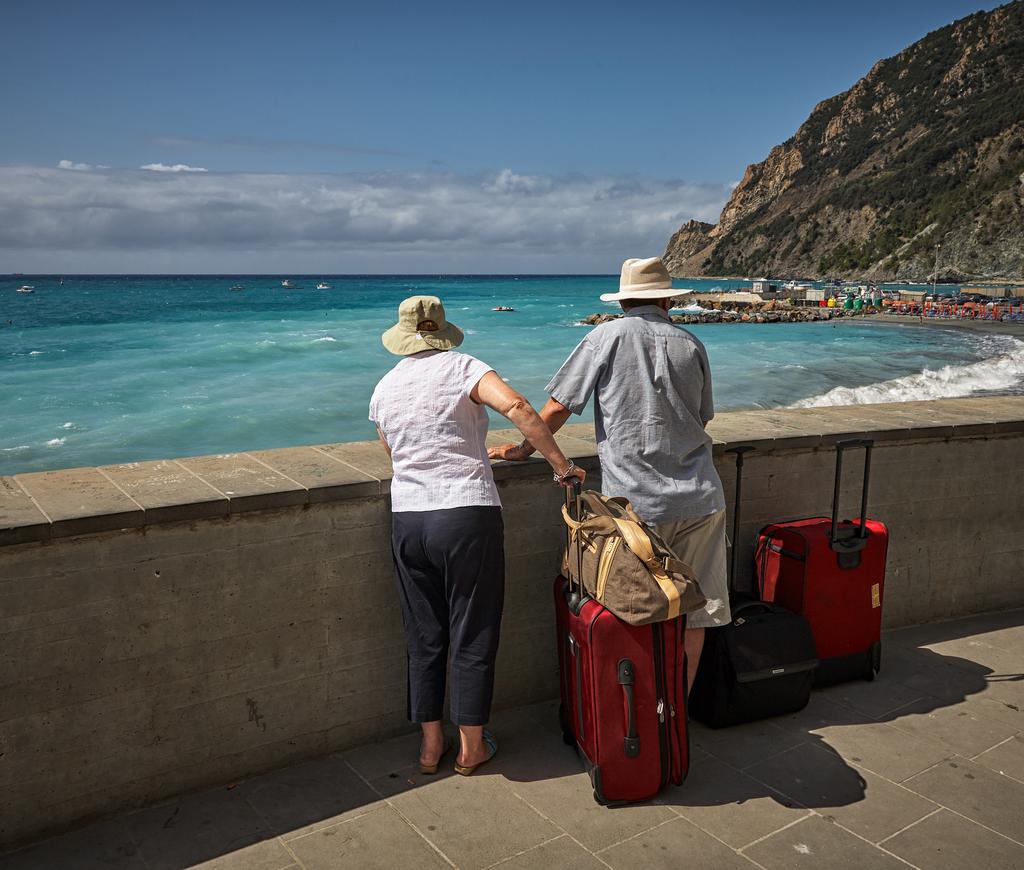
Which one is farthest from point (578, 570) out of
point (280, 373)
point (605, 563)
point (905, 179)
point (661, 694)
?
point (905, 179)

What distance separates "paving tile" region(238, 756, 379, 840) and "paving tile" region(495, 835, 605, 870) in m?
0.59

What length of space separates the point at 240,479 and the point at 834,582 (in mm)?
2572

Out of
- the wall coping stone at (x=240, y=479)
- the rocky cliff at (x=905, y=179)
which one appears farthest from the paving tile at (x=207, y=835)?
the rocky cliff at (x=905, y=179)

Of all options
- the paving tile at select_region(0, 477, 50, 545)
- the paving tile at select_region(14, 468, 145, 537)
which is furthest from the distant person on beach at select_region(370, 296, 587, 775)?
the paving tile at select_region(0, 477, 50, 545)

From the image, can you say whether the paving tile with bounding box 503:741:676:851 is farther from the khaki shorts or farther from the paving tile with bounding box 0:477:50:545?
the paving tile with bounding box 0:477:50:545

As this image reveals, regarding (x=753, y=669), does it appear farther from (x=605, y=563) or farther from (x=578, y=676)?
(x=605, y=563)

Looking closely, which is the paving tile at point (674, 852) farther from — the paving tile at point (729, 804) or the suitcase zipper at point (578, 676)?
the suitcase zipper at point (578, 676)

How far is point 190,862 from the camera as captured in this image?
2723 mm

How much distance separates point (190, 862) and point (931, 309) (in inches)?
2658

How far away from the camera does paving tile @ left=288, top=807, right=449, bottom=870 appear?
2.70 m

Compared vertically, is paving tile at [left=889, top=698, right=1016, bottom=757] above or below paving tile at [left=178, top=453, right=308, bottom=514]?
below

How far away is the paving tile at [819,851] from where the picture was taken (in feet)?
8.86

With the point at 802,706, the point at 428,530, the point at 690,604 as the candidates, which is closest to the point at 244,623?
the point at 428,530

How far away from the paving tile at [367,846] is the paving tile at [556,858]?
22 centimetres
